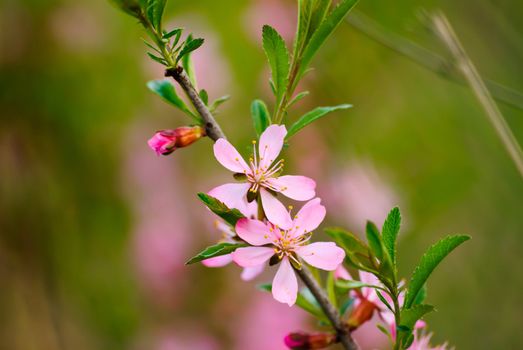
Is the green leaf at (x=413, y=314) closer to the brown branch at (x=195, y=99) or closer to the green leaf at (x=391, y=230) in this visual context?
the green leaf at (x=391, y=230)

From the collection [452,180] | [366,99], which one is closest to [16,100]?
[366,99]

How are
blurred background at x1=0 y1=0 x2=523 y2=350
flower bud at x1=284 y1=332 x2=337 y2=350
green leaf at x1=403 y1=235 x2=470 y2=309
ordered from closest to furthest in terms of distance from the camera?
green leaf at x1=403 y1=235 x2=470 y2=309, flower bud at x1=284 y1=332 x2=337 y2=350, blurred background at x1=0 y1=0 x2=523 y2=350

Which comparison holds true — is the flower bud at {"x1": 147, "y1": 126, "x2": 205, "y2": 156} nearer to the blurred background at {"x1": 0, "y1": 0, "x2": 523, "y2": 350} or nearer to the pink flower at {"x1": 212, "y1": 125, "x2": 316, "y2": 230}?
the pink flower at {"x1": 212, "y1": 125, "x2": 316, "y2": 230}

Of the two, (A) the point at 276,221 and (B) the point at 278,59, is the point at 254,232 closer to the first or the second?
(A) the point at 276,221

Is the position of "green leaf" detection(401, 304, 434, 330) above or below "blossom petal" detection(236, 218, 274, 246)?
below

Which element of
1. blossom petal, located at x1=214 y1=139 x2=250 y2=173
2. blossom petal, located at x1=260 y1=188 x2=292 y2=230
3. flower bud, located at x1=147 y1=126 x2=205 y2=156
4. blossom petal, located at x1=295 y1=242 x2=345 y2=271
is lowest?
blossom petal, located at x1=295 y1=242 x2=345 y2=271

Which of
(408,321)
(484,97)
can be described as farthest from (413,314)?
(484,97)

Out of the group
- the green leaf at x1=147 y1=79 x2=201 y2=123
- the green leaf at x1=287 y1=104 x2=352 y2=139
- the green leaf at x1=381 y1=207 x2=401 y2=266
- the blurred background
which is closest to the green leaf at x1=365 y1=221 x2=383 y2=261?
the green leaf at x1=381 y1=207 x2=401 y2=266

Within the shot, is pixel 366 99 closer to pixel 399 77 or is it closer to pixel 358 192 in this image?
pixel 399 77
